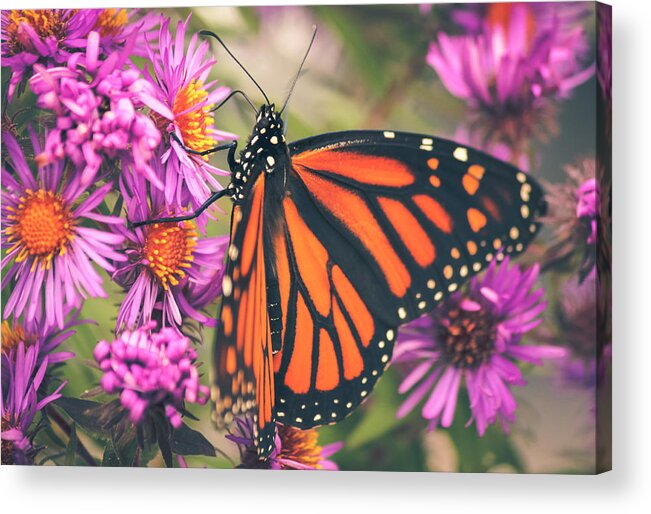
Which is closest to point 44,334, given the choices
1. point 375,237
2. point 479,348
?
point 375,237

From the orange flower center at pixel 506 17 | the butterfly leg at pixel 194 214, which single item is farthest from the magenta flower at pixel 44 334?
the orange flower center at pixel 506 17

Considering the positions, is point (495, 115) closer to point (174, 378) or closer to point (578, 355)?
point (578, 355)

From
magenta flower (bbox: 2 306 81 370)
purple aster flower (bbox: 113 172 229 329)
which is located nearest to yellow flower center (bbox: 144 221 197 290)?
purple aster flower (bbox: 113 172 229 329)

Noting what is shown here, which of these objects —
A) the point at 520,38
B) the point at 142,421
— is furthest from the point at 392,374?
the point at 520,38

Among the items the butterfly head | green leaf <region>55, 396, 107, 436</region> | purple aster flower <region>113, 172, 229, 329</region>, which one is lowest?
green leaf <region>55, 396, 107, 436</region>

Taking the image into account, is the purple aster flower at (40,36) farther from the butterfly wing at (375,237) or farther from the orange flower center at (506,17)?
the orange flower center at (506,17)

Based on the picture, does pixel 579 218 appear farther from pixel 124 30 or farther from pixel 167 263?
pixel 124 30

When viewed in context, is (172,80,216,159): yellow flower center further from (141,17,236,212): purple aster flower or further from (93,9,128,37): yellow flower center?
(93,9,128,37): yellow flower center
